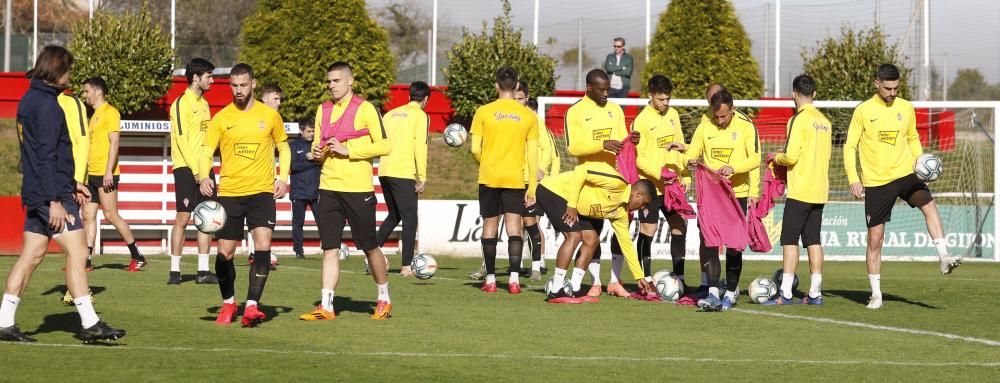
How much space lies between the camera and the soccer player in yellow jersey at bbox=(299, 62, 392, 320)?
35.5 ft

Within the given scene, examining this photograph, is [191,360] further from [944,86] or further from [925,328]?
[944,86]

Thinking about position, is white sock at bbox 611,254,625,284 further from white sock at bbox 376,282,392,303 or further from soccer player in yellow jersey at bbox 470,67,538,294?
white sock at bbox 376,282,392,303

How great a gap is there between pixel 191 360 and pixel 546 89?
23385 mm

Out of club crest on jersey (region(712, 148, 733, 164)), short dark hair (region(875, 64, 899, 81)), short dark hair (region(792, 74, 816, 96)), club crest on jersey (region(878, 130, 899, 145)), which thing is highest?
short dark hair (region(875, 64, 899, 81))

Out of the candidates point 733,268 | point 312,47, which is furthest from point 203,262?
point 312,47

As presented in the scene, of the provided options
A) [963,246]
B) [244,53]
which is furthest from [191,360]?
[244,53]

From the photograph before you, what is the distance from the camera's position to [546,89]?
3152 cm

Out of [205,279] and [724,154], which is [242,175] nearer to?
[205,279]

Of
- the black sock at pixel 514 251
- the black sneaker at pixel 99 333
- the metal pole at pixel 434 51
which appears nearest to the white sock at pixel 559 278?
the black sock at pixel 514 251

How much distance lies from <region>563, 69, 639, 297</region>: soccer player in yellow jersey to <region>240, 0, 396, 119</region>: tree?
690 inches

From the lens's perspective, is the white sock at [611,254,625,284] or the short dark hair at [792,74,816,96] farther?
the white sock at [611,254,625,284]

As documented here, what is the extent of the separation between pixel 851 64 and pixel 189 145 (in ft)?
73.4

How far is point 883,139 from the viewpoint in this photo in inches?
507

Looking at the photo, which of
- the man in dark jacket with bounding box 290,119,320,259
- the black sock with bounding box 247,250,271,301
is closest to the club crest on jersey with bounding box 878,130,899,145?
the black sock with bounding box 247,250,271,301
